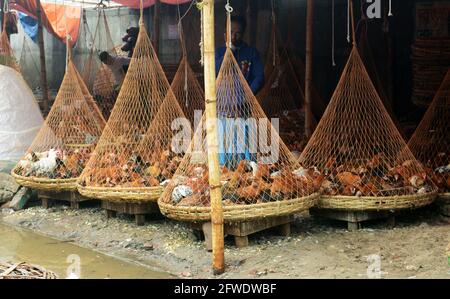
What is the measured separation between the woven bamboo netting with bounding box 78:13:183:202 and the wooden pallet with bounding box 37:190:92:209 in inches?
29.9

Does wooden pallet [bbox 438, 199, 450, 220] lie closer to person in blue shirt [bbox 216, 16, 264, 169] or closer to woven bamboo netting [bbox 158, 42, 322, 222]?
woven bamboo netting [bbox 158, 42, 322, 222]

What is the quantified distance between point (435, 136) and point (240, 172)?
227 cm

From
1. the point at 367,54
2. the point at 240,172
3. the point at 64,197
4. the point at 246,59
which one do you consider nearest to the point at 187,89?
the point at 246,59

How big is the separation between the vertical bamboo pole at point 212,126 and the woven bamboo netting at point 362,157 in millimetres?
1266

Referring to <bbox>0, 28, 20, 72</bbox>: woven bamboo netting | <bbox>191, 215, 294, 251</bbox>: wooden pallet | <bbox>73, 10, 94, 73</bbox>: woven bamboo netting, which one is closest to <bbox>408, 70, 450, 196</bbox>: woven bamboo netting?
<bbox>191, 215, 294, 251</bbox>: wooden pallet

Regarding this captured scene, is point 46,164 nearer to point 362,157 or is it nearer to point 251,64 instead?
point 251,64

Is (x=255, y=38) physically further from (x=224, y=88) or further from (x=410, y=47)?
(x=224, y=88)

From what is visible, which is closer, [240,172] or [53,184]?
[240,172]

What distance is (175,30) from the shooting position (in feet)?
36.4

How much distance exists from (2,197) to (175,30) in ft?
16.8

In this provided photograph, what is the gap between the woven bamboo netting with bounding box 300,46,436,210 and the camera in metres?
5.18

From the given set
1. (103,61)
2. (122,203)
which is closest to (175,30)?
(103,61)

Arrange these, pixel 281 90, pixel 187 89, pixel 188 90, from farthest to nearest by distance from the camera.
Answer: pixel 281 90, pixel 188 90, pixel 187 89

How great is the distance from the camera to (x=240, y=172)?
517 cm
